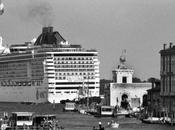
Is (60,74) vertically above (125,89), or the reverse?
(60,74)

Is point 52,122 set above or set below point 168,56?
below

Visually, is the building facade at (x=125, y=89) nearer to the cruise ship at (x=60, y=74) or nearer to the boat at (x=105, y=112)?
the boat at (x=105, y=112)

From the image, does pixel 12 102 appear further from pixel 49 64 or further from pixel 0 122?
pixel 0 122

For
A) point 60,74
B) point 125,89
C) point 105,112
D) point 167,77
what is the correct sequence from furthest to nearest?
point 60,74
point 125,89
point 105,112
point 167,77

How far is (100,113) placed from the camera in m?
133

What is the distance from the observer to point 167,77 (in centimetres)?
12362

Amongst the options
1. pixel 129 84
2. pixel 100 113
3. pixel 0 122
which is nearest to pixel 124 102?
pixel 129 84

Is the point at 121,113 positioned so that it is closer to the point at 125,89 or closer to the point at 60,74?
the point at 125,89

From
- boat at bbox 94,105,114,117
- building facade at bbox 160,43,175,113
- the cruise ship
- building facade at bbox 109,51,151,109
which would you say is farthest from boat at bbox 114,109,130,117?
the cruise ship

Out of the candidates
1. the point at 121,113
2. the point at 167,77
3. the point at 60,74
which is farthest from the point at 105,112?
the point at 60,74

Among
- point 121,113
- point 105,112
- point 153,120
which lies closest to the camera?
point 153,120

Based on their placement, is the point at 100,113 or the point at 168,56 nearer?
the point at 168,56

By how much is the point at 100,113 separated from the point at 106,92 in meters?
25.9

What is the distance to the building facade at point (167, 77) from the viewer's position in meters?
120
